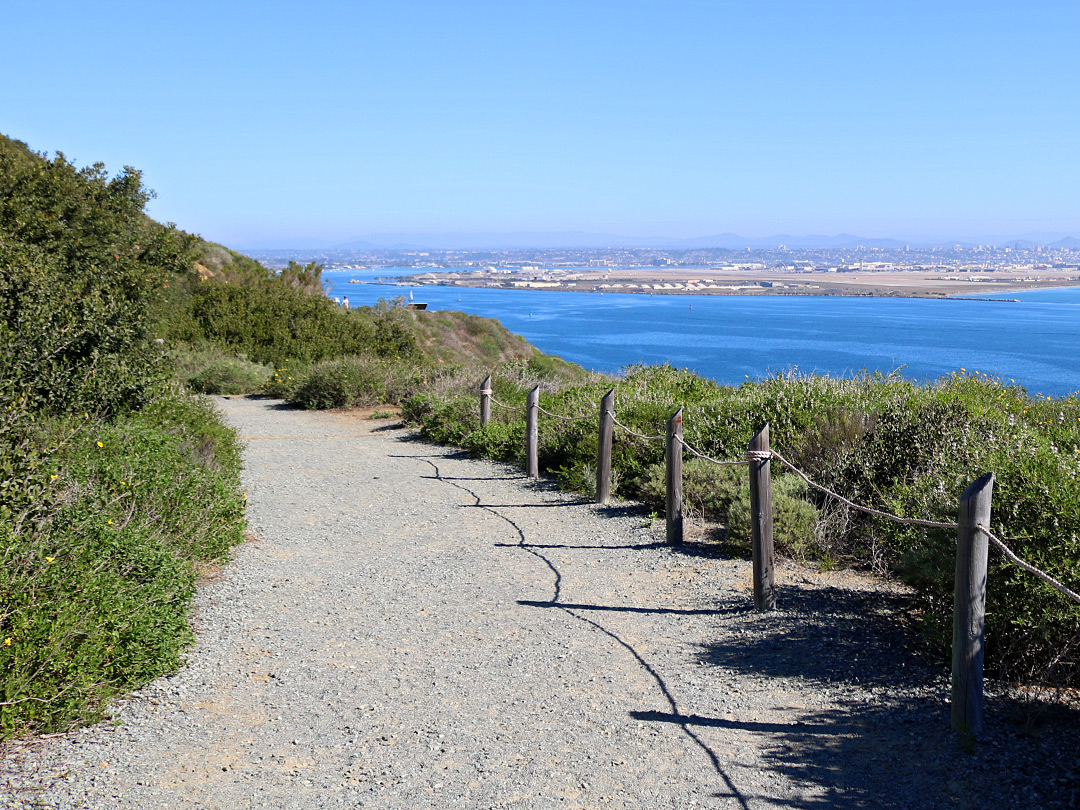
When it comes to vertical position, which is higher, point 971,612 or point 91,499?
point 91,499

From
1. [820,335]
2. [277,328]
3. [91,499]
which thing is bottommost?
[820,335]

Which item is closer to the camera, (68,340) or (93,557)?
(93,557)

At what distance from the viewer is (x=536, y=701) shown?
15.0ft

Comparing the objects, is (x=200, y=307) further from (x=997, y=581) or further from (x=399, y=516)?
(x=997, y=581)

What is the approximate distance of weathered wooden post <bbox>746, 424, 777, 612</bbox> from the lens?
5852mm

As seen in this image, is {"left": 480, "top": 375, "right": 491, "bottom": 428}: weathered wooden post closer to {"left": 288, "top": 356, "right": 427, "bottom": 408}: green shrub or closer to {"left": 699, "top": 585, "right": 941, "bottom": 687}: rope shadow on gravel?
{"left": 288, "top": 356, "right": 427, "bottom": 408}: green shrub

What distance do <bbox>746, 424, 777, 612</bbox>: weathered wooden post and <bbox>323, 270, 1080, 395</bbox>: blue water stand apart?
789 inches

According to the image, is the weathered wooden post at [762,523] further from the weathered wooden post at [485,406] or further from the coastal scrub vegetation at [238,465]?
the weathered wooden post at [485,406]

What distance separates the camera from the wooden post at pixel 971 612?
3.96 metres

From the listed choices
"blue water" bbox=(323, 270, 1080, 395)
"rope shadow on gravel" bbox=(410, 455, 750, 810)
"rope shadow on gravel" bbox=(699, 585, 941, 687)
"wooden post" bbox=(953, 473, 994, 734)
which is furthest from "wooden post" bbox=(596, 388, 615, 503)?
"blue water" bbox=(323, 270, 1080, 395)

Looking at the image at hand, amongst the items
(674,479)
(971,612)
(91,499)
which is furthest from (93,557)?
(674,479)

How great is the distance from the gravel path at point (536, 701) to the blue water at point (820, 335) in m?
19.9

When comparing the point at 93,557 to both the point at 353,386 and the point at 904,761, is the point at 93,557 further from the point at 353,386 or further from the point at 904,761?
the point at 353,386

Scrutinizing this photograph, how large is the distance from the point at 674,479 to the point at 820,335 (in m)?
87.6
